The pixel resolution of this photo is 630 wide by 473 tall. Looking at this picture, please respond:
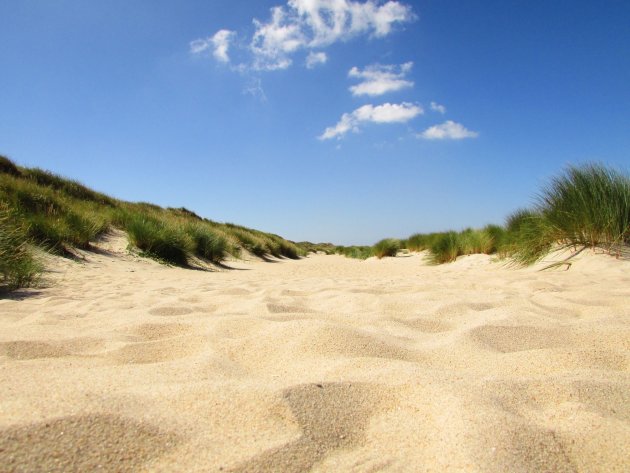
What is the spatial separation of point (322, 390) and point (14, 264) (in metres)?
3.54

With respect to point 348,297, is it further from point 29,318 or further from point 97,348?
point 29,318

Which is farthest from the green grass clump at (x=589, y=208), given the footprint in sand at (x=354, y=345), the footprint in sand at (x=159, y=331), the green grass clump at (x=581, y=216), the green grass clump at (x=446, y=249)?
the footprint in sand at (x=159, y=331)

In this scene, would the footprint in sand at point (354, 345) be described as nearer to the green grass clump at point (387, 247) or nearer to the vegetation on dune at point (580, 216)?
the vegetation on dune at point (580, 216)

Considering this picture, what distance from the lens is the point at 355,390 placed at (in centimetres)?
112

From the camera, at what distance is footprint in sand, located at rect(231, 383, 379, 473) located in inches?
31.6

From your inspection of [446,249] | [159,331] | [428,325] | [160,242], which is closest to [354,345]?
[428,325]

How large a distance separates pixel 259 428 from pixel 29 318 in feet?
6.31

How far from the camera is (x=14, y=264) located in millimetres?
3359

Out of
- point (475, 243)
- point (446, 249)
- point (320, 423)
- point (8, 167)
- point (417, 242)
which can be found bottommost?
point (320, 423)

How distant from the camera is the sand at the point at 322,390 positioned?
81 centimetres

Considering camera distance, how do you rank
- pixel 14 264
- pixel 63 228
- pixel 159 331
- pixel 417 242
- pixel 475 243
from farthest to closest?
1. pixel 417 242
2. pixel 475 243
3. pixel 63 228
4. pixel 14 264
5. pixel 159 331

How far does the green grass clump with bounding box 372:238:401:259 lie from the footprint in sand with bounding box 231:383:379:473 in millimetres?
12643

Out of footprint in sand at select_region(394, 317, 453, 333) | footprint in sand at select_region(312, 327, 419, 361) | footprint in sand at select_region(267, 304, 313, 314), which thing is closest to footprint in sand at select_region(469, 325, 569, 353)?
footprint in sand at select_region(394, 317, 453, 333)

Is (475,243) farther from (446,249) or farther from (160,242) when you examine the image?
(160,242)
